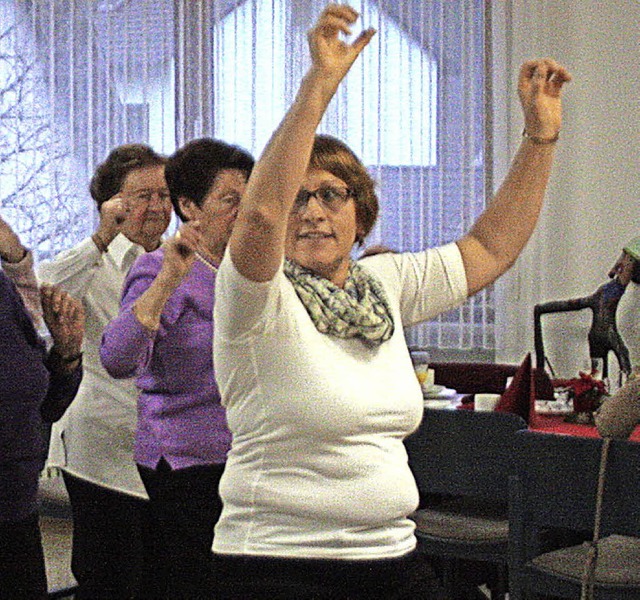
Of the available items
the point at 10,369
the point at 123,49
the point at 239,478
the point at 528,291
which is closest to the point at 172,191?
the point at 10,369

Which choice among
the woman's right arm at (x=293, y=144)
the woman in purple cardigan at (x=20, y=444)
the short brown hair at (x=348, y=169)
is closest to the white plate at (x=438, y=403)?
the woman in purple cardigan at (x=20, y=444)

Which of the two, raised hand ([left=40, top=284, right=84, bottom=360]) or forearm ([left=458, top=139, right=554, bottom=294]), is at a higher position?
forearm ([left=458, top=139, right=554, bottom=294])

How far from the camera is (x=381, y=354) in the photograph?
179cm

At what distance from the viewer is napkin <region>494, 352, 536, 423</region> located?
3.43 metres

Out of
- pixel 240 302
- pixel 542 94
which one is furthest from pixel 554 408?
pixel 240 302

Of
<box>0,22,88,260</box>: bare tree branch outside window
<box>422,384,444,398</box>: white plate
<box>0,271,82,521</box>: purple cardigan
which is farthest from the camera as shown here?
<box>0,22,88,260</box>: bare tree branch outside window

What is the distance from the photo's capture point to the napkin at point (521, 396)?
3432 millimetres

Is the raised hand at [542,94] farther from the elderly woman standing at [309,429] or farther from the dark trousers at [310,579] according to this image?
the dark trousers at [310,579]

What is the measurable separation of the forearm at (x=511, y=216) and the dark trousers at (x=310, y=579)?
50cm

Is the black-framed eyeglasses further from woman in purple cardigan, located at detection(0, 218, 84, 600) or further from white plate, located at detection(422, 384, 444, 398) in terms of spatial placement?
white plate, located at detection(422, 384, 444, 398)

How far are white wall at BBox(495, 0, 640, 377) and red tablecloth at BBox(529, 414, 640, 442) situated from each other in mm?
1927

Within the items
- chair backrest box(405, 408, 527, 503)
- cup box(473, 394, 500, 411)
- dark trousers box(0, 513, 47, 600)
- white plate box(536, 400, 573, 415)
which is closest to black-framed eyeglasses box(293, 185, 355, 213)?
dark trousers box(0, 513, 47, 600)

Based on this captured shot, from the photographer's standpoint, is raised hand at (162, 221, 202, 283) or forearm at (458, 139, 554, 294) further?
raised hand at (162, 221, 202, 283)

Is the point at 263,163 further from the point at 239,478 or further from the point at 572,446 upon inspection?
the point at 572,446
